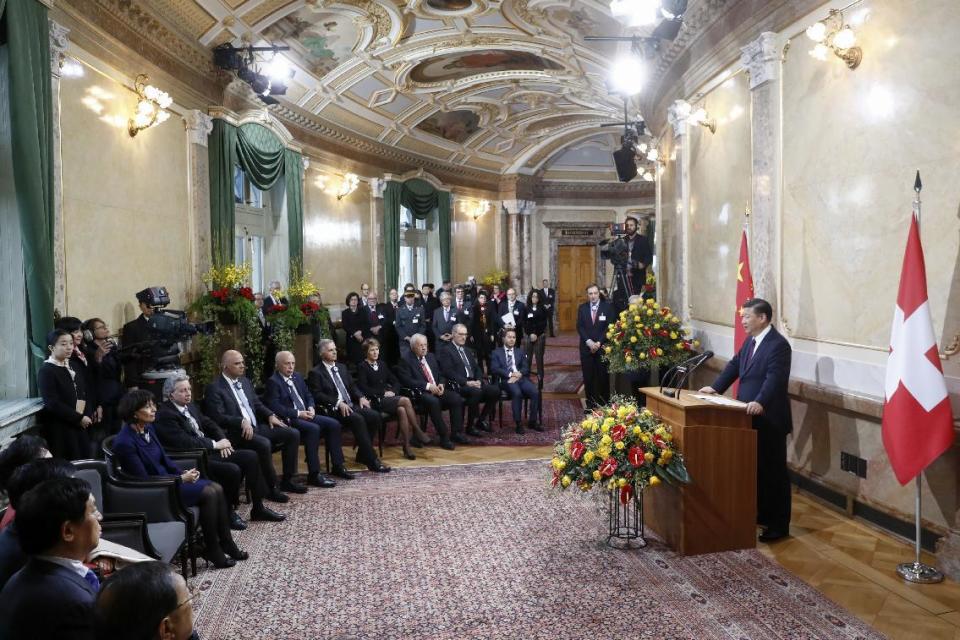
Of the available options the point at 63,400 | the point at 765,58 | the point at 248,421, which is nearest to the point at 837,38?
the point at 765,58

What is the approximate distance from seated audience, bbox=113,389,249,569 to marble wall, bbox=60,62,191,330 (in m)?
1.89

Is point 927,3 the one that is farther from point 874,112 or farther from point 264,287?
point 264,287

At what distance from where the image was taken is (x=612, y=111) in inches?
562

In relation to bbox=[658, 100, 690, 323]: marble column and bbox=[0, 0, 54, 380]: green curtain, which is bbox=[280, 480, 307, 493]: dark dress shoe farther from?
bbox=[658, 100, 690, 323]: marble column

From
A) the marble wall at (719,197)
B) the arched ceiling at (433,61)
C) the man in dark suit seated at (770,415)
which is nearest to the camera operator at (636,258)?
the marble wall at (719,197)

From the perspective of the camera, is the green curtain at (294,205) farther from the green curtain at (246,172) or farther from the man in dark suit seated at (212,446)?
the man in dark suit seated at (212,446)

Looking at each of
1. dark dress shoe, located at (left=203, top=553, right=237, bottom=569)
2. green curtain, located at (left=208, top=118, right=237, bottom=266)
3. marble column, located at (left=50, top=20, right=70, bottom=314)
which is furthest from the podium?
green curtain, located at (left=208, top=118, right=237, bottom=266)

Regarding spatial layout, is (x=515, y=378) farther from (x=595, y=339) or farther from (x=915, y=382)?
(x=915, y=382)

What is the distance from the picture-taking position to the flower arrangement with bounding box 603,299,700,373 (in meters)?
7.22

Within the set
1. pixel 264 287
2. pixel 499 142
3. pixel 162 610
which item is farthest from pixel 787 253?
pixel 499 142

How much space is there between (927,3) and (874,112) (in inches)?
25.1

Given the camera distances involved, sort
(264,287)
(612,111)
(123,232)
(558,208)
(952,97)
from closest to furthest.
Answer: (952,97) < (123,232) < (264,287) < (612,111) < (558,208)

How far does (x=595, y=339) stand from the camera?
8562mm

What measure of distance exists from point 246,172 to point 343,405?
4.44m
